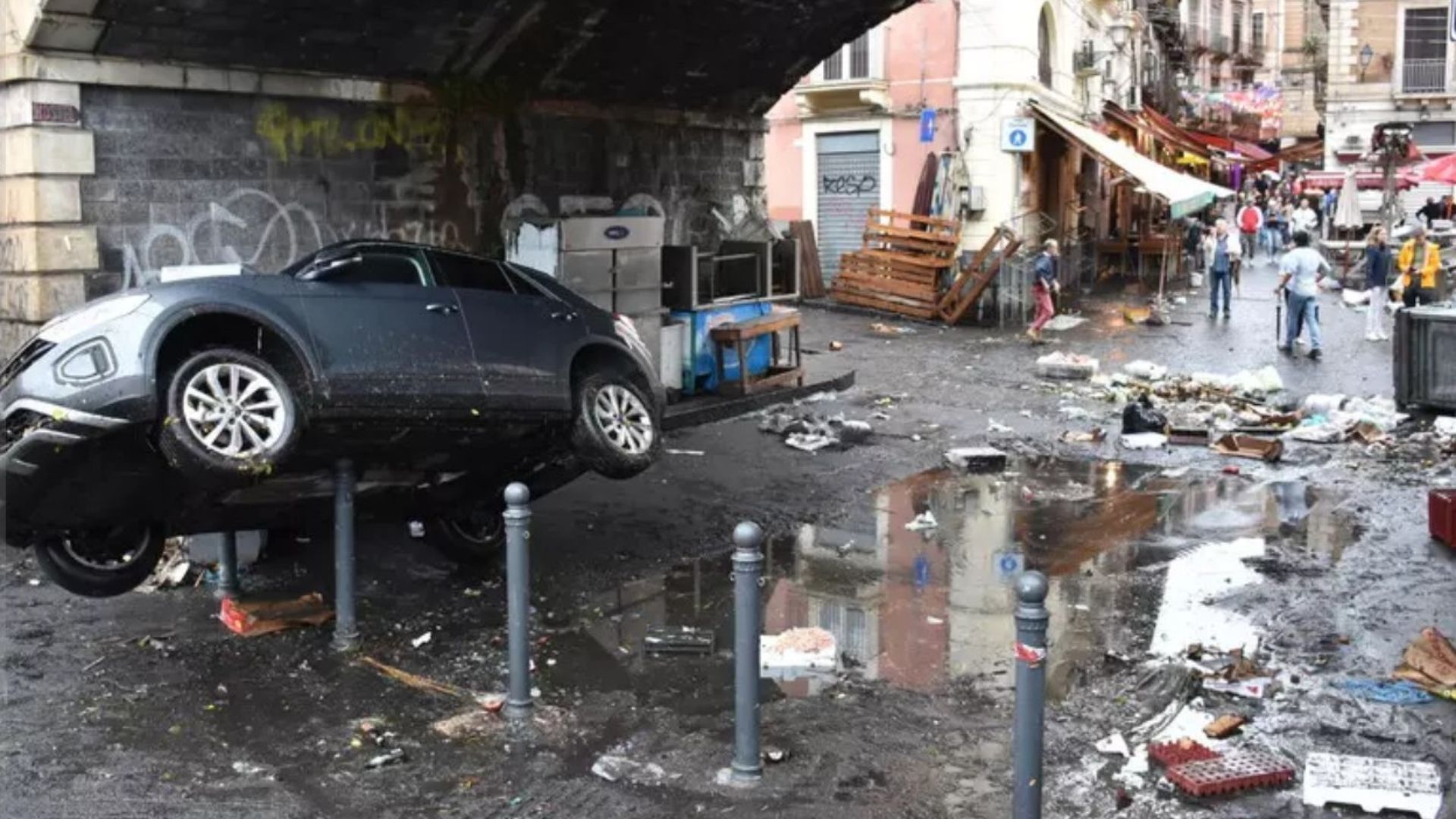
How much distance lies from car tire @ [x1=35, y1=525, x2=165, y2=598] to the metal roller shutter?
20567 millimetres

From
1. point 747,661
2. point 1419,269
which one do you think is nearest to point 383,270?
point 747,661

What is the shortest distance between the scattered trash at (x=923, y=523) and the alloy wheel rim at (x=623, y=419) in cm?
240

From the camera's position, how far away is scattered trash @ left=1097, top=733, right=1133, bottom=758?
596 cm

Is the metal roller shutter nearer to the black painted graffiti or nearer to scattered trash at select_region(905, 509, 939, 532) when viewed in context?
the black painted graffiti

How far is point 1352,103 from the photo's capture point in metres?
44.3

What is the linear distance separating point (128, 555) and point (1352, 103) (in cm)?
4491

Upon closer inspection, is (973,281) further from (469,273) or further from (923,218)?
(469,273)

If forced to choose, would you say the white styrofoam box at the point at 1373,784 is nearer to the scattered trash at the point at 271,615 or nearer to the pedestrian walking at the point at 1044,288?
the scattered trash at the point at 271,615

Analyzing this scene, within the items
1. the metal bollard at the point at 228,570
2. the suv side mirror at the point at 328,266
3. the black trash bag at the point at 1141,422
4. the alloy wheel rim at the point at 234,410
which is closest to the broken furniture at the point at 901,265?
the black trash bag at the point at 1141,422

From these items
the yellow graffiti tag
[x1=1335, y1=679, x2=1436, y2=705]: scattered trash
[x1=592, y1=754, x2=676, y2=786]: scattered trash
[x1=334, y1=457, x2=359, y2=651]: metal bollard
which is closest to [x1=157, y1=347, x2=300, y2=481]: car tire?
[x1=334, y1=457, x2=359, y2=651]: metal bollard

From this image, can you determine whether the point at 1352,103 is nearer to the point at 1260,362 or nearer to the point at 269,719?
the point at 1260,362

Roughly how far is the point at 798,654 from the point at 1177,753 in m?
2.10

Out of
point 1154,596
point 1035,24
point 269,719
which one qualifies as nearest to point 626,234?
point 1154,596

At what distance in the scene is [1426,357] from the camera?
13164mm
